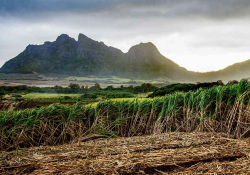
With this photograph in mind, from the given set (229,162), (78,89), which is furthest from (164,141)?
(78,89)

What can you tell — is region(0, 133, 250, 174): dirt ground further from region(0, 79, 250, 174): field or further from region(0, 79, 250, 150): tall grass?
region(0, 79, 250, 150): tall grass

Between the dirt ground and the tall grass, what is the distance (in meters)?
2.17

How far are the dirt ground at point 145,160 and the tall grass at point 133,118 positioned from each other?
7.13ft

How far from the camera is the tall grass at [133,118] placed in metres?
6.01

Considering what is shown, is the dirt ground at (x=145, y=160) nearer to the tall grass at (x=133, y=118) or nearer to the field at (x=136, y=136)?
the field at (x=136, y=136)

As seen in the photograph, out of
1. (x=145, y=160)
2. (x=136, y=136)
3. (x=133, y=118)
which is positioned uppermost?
(x=145, y=160)

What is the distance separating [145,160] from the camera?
3000 mm

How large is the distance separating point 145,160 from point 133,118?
4.31m

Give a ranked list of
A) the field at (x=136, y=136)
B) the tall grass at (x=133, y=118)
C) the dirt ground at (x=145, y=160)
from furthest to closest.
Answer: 1. the tall grass at (x=133, y=118)
2. the field at (x=136, y=136)
3. the dirt ground at (x=145, y=160)

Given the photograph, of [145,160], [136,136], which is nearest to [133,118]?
[136,136]

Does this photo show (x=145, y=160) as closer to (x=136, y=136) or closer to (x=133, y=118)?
(x=136, y=136)

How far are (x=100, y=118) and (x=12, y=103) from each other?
20.6 metres

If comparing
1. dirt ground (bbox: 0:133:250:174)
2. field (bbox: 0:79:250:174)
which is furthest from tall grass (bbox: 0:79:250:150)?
dirt ground (bbox: 0:133:250:174)

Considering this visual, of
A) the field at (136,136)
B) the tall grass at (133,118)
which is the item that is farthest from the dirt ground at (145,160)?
the tall grass at (133,118)
